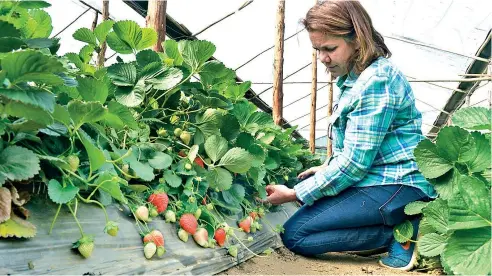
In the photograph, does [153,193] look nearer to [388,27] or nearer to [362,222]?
[362,222]

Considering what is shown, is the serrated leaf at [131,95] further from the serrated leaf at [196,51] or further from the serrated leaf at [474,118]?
the serrated leaf at [474,118]

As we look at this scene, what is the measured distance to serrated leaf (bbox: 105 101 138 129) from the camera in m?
1.35

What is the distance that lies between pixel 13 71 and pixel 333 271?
1225mm

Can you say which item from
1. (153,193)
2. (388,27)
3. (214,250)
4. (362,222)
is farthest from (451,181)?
(388,27)

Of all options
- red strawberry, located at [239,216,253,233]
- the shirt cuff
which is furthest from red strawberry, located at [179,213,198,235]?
the shirt cuff

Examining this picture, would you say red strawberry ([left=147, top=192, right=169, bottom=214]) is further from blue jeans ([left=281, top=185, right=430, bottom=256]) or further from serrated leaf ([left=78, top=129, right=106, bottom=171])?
blue jeans ([left=281, top=185, right=430, bottom=256])

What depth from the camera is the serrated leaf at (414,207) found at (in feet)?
5.74

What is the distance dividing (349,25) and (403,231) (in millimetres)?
743

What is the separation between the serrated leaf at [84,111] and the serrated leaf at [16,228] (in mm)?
241

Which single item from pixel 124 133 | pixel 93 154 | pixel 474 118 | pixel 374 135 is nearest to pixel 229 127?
pixel 124 133

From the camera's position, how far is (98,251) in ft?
3.97

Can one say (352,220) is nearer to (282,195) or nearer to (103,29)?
(282,195)

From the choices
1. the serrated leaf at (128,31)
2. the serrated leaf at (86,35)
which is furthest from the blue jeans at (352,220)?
the serrated leaf at (86,35)

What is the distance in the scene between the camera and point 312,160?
3.60 metres
